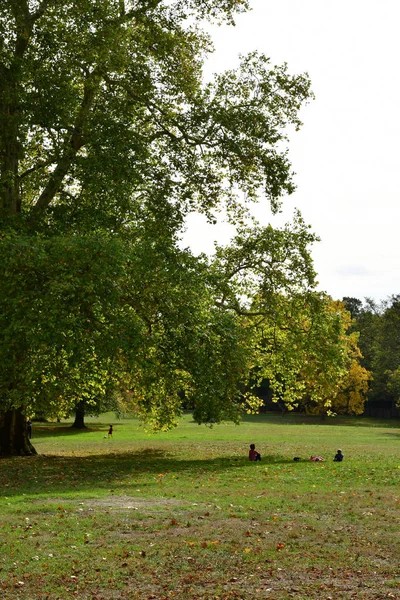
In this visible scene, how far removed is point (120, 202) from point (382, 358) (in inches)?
2835

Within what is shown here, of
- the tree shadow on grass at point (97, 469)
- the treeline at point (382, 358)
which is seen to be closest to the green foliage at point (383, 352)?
the treeline at point (382, 358)

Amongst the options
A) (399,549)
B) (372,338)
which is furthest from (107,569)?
(372,338)

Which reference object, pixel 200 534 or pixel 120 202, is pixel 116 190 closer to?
pixel 120 202

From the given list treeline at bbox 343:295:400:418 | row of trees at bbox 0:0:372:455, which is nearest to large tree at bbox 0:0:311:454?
row of trees at bbox 0:0:372:455

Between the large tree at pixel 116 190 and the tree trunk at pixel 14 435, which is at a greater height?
the large tree at pixel 116 190

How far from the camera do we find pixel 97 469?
2438 cm

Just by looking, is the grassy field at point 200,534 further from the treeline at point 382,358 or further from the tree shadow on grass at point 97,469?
the treeline at point 382,358

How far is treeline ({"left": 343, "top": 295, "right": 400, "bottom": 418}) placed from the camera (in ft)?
294

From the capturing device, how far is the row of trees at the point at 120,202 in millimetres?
21734

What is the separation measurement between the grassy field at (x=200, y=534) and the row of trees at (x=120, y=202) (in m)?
4.05

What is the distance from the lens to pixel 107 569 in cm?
1020

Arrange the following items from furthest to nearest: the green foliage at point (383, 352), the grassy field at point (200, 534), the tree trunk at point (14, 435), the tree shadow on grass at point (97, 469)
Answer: the green foliage at point (383, 352) → the tree trunk at point (14, 435) → the tree shadow on grass at point (97, 469) → the grassy field at point (200, 534)

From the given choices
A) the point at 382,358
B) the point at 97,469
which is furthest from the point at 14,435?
the point at 382,358

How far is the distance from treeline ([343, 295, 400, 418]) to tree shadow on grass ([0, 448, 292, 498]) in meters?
55.8
